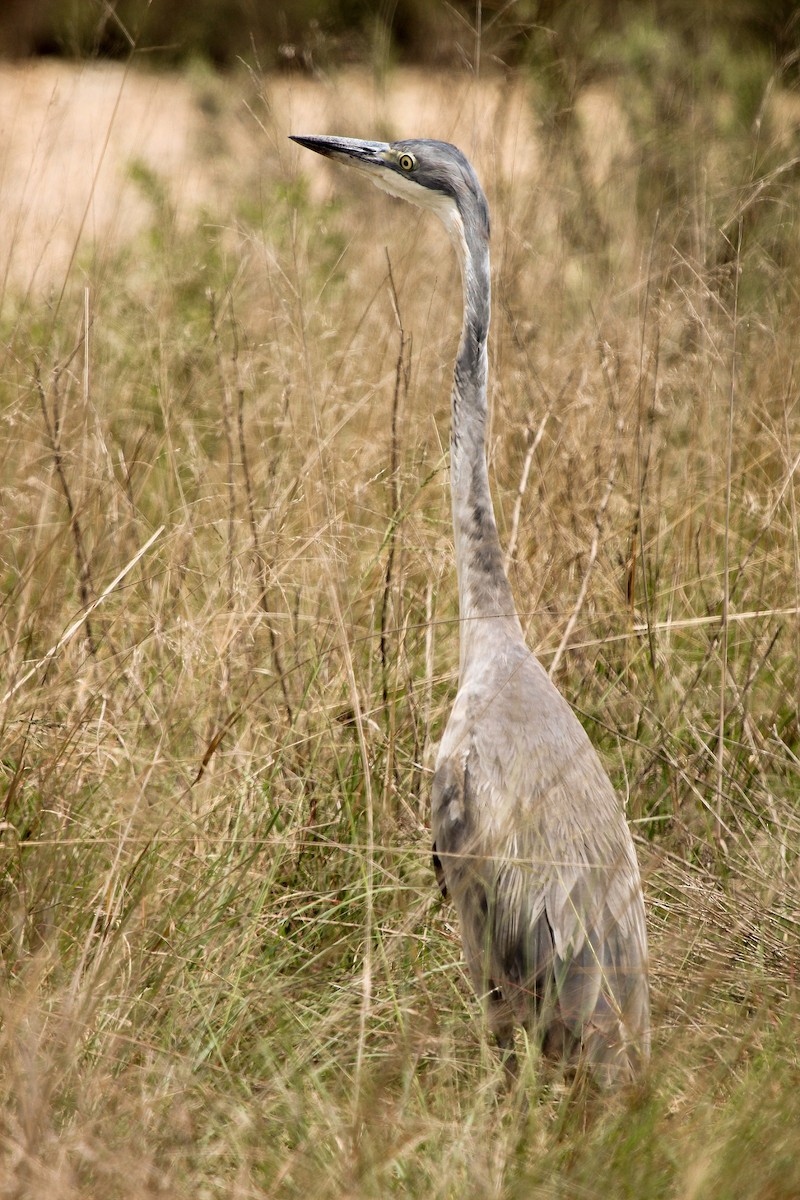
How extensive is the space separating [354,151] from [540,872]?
5.83ft

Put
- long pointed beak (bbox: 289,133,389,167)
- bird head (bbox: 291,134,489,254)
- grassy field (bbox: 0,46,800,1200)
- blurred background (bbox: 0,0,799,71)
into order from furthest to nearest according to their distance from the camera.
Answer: blurred background (bbox: 0,0,799,71)
long pointed beak (bbox: 289,133,389,167)
bird head (bbox: 291,134,489,254)
grassy field (bbox: 0,46,800,1200)

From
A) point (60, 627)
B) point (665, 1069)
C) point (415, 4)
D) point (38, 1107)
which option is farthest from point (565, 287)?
point (415, 4)

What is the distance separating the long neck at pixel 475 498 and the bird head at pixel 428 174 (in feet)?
0.38

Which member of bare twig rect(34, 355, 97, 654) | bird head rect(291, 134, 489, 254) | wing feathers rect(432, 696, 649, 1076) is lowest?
wing feathers rect(432, 696, 649, 1076)

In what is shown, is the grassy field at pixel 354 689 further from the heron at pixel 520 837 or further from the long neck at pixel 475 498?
the long neck at pixel 475 498

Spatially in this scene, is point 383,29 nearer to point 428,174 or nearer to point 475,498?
point 428,174

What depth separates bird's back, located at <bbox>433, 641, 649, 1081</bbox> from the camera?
2416 mm

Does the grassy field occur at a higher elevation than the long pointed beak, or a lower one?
lower

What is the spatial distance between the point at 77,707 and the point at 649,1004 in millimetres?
1318

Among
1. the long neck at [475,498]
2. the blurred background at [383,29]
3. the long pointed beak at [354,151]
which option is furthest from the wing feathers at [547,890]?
the blurred background at [383,29]

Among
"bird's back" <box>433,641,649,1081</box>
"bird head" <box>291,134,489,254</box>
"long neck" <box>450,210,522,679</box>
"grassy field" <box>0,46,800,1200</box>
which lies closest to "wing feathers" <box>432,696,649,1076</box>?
"bird's back" <box>433,641,649,1081</box>

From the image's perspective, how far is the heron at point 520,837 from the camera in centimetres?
241

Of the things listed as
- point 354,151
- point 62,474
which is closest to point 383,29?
point 354,151

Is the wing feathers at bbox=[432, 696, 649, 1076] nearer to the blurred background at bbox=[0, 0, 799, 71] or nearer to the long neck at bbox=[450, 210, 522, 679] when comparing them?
the long neck at bbox=[450, 210, 522, 679]
